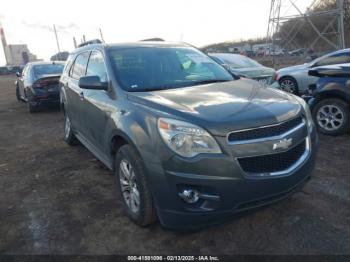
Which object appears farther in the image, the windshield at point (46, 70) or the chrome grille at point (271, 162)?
the windshield at point (46, 70)

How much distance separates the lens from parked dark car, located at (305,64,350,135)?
18.1 feet

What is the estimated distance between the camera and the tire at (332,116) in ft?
18.3

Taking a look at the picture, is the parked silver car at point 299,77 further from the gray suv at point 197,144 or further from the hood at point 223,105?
the hood at point 223,105

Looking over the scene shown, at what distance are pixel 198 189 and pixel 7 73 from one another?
64054 millimetres

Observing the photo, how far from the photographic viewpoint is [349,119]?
554 centimetres

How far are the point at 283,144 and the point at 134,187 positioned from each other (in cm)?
144

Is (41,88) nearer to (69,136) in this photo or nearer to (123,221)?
(69,136)

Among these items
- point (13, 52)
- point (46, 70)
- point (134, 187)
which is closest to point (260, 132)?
point (134, 187)

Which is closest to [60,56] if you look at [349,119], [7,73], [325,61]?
[7,73]

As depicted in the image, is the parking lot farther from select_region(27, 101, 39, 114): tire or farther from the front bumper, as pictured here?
select_region(27, 101, 39, 114): tire

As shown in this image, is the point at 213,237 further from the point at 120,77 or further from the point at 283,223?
the point at 120,77

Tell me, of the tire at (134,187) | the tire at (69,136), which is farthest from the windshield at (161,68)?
the tire at (69,136)

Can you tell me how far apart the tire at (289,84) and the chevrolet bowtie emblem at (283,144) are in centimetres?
786

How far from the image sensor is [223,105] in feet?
9.52
